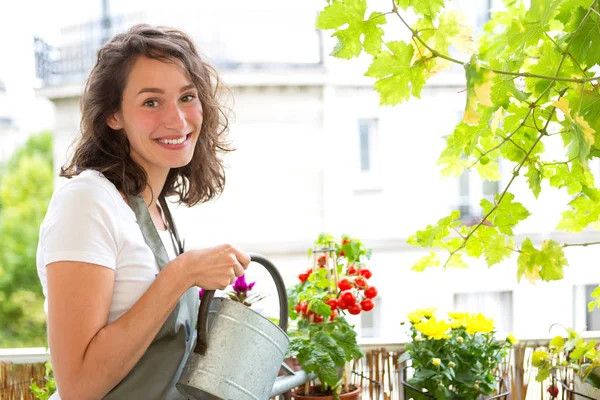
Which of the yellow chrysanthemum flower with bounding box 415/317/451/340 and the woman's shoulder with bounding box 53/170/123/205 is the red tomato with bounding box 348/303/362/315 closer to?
the yellow chrysanthemum flower with bounding box 415/317/451/340

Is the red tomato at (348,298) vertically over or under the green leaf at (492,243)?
under

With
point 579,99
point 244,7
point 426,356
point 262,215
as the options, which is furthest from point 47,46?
point 579,99

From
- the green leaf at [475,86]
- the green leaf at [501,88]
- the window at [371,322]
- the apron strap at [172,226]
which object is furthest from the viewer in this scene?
the window at [371,322]

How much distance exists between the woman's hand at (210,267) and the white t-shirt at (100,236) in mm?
76

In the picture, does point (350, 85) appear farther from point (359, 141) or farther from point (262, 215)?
point (262, 215)

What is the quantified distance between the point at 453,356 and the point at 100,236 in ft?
2.62

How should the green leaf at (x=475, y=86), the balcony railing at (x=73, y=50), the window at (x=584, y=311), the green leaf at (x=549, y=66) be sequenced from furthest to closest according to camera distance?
the balcony railing at (x=73, y=50) < the window at (x=584, y=311) < the green leaf at (x=549, y=66) < the green leaf at (x=475, y=86)

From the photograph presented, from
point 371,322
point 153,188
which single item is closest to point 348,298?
point 153,188

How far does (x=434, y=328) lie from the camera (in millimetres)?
1433

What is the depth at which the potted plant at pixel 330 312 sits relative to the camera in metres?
1.34

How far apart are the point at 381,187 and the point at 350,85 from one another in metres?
0.88

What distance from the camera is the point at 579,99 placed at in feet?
2.40

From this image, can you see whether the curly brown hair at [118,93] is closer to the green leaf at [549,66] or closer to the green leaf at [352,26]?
the green leaf at [352,26]

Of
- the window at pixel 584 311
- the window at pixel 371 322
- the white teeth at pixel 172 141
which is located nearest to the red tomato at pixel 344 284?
the white teeth at pixel 172 141
